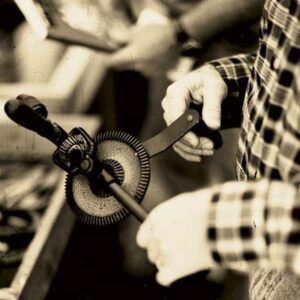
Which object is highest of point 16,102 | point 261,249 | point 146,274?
point 16,102

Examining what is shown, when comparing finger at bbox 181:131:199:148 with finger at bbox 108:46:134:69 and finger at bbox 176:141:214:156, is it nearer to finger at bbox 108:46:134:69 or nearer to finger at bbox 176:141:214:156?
finger at bbox 176:141:214:156

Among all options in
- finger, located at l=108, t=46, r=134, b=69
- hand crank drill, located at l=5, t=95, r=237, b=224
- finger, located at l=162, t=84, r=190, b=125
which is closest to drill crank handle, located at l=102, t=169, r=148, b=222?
hand crank drill, located at l=5, t=95, r=237, b=224

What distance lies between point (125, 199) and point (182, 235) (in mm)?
108

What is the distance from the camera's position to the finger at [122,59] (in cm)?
78

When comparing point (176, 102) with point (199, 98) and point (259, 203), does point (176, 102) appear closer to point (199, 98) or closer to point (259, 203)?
point (199, 98)

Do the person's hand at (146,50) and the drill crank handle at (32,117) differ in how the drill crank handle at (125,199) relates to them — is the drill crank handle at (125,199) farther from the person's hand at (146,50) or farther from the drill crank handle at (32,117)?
the person's hand at (146,50)

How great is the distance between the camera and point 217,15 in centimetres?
78

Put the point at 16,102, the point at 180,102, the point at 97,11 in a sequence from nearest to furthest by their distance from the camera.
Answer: the point at 16,102 → the point at 180,102 → the point at 97,11

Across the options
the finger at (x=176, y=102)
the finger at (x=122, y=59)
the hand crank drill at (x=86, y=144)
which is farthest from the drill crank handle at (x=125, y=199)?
the finger at (x=122, y=59)

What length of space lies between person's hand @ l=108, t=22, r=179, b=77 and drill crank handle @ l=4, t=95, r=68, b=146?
0.79 ft

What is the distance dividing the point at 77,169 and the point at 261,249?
24 centimetres

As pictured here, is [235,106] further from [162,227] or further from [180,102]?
[162,227]

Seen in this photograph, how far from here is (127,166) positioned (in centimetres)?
60

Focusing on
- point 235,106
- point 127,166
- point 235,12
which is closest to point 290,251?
point 127,166
